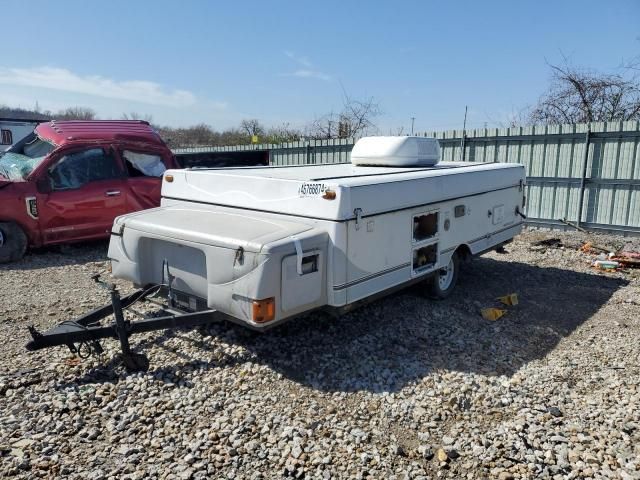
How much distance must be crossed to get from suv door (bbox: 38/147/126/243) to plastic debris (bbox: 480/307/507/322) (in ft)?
19.3

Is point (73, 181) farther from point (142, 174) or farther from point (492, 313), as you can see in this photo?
point (492, 313)

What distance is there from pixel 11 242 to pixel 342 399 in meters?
6.14

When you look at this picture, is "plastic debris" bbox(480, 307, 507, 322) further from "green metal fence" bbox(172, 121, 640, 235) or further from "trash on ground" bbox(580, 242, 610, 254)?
"green metal fence" bbox(172, 121, 640, 235)

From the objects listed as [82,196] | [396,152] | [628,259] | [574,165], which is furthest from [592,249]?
[82,196]

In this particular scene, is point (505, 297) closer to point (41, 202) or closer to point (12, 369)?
point (12, 369)

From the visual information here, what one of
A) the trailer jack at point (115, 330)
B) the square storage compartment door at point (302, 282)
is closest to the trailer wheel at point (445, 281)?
the square storage compartment door at point (302, 282)

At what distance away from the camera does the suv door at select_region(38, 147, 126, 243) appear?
7.73 meters

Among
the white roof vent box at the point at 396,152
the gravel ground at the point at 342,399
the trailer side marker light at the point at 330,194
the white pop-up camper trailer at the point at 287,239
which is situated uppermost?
the white roof vent box at the point at 396,152

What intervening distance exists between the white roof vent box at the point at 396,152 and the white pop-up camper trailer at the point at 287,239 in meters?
0.63

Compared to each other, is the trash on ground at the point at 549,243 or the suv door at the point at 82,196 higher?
the suv door at the point at 82,196

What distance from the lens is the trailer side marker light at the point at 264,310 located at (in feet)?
11.9

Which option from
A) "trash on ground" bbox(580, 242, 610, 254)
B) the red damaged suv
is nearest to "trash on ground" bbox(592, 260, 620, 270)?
"trash on ground" bbox(580, 242, 610, 254)

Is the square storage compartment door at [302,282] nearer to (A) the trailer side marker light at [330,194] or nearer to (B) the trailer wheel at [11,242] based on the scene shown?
(A) the trailer side marker light at [330,194]

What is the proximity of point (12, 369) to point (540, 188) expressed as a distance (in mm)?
10348
